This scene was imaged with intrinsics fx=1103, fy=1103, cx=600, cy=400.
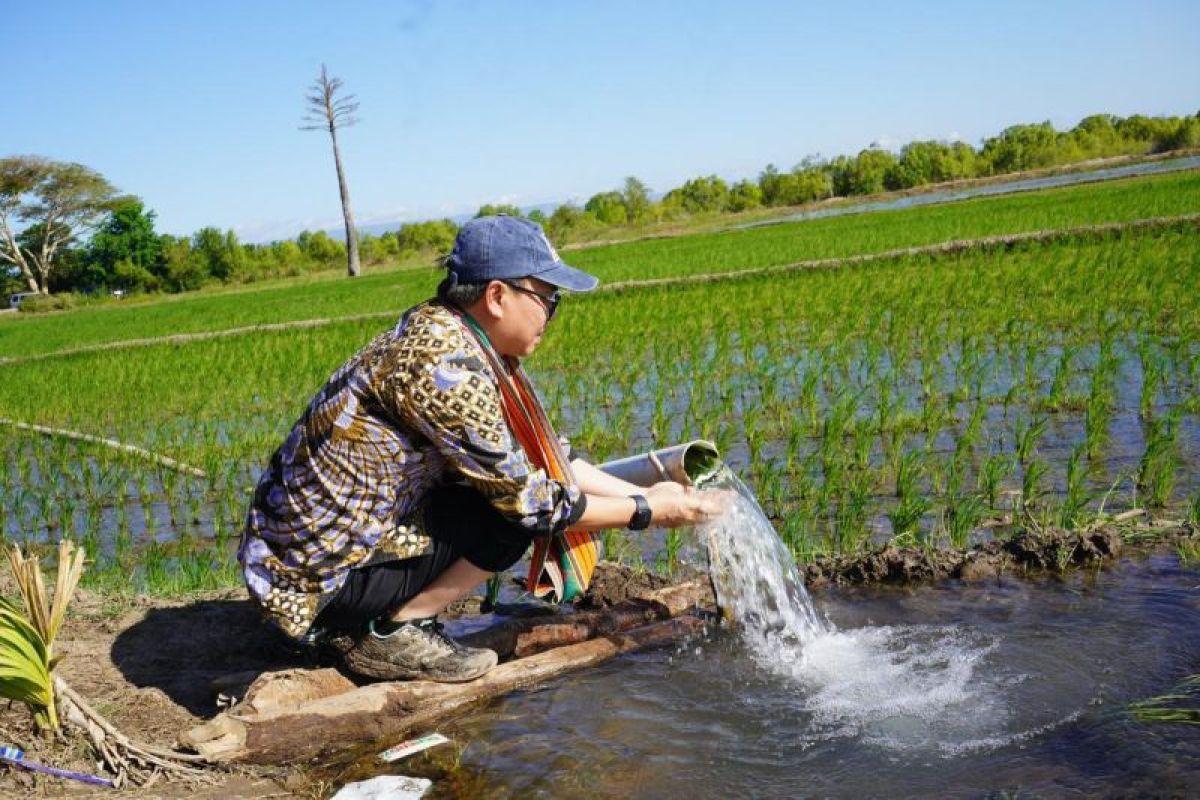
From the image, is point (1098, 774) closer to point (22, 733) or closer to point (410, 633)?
point (410, 633)

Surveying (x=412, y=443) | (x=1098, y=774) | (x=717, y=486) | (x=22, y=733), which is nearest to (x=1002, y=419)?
(x=717, y=486)

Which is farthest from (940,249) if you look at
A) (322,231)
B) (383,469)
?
(322,231)

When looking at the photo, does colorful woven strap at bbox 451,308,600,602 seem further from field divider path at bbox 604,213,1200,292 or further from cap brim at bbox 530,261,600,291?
field divider path at bbox 604,213,1200,292

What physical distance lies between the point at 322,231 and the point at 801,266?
36.6 m

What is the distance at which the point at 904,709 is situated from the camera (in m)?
2.55

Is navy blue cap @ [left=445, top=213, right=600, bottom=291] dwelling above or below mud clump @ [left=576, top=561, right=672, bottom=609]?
above

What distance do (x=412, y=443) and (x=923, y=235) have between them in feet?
41.5

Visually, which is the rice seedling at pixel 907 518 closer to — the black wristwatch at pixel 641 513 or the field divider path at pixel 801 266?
the black wristwatch at pixel 641 513

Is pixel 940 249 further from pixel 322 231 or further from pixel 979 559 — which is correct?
pixel 322 231

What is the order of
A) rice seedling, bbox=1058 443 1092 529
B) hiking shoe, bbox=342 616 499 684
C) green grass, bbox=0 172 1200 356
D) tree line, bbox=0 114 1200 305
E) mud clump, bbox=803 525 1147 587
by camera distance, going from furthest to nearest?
tree line, bbox=0 114 1200 305
green grass, bbox=0 172 1200 356
rice seedling, bbox=1058 443 1092 529
mud clump, bbox=803 525 1147 587
hiking shoe, bbox=342 616 499 684

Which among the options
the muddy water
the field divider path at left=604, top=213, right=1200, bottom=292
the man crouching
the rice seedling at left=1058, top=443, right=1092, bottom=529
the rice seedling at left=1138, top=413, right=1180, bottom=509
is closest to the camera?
the muddy water

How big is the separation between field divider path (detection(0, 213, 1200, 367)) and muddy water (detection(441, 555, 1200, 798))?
27.1 feet

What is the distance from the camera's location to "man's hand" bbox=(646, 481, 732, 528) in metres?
2.54

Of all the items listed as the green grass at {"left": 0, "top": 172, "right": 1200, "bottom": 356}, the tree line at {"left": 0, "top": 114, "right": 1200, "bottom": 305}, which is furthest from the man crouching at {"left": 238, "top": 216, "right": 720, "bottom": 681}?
the tree line at {"left": 0, "top": 114, "right": 1200, "bottom": 305}
